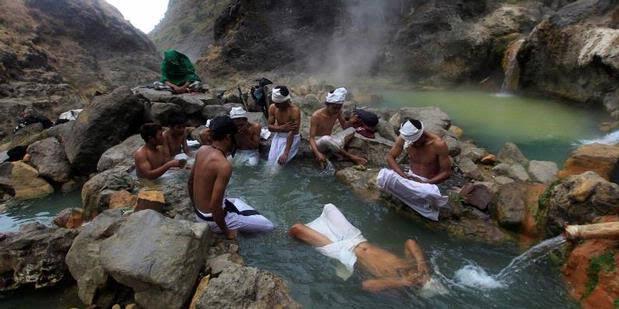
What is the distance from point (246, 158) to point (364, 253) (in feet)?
12.0

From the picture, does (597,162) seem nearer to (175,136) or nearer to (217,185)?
(217,185)

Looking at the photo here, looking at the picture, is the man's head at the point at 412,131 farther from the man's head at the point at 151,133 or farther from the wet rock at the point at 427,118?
the wet rock at the point at 427,118

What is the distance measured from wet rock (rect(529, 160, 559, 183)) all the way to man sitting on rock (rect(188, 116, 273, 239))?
162 inches

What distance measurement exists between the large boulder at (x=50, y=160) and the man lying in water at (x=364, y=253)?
4.87 meters

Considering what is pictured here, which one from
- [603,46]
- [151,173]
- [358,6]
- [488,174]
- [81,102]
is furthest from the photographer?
[358,6]

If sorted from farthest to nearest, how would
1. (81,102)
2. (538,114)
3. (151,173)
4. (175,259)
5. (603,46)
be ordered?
(81,102), (538,114), (603,46), (151,173), (175,259)

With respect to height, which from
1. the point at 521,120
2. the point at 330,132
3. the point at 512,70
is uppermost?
the point at 330,132

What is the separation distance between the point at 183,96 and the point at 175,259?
6.42 metres

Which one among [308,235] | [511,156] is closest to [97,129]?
[308,235]

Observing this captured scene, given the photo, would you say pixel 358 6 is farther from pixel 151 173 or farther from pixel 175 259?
pixel 175 259

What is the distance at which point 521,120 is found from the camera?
10.2 meters

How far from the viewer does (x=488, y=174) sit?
644 centimetres

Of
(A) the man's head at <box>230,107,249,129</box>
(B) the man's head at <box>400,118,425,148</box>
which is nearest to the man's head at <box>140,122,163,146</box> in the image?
(A) the man's head at <box>230,107,249,129</box>

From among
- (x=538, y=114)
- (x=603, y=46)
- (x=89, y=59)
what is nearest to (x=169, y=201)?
(x=538, y=114)
